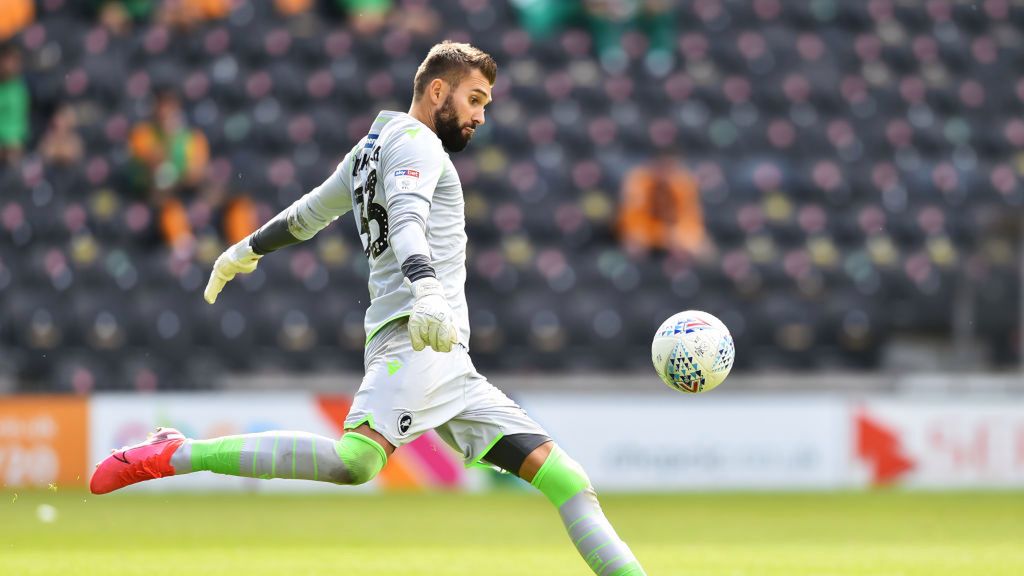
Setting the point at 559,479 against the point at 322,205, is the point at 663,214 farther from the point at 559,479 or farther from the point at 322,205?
the point at 559,479

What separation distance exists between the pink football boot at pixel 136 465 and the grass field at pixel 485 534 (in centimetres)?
240

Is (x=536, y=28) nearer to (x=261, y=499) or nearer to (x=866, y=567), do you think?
(x=261, y=499)

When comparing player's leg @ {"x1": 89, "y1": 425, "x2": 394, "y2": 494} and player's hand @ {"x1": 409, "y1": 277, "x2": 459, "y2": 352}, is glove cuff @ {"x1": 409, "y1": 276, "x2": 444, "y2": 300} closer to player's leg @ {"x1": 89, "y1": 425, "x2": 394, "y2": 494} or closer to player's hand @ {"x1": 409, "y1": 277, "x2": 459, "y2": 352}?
player's hand @ {"x1": 409, "y1": 277, "x2": 459, "y2": 352}

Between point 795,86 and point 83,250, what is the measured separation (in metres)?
8.76

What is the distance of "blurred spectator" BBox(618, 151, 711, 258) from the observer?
15.8 metres

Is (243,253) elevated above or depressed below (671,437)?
above

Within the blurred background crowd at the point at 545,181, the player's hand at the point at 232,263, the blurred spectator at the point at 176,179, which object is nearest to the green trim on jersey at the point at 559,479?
the player's hand at the point at 232,263

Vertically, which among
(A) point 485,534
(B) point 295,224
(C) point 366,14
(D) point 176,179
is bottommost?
(A) point 485,534

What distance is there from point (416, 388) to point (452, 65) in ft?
4.02

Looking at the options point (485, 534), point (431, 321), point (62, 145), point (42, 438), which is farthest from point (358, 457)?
point (62, 145)

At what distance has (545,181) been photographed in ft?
54.3

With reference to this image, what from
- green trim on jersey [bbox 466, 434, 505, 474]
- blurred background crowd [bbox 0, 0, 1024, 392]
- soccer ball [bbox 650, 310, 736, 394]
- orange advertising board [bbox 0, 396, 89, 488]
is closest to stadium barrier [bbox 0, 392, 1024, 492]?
orange advertising board [bbox 0, 396, 89, 488]

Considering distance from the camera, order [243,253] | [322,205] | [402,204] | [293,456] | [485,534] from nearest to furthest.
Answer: [402,204], [293,456], [322,205], [243,253], [485,534]

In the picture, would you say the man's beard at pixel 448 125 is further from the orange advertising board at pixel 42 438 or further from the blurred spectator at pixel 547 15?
the blurred spectator at pixel 547 15
